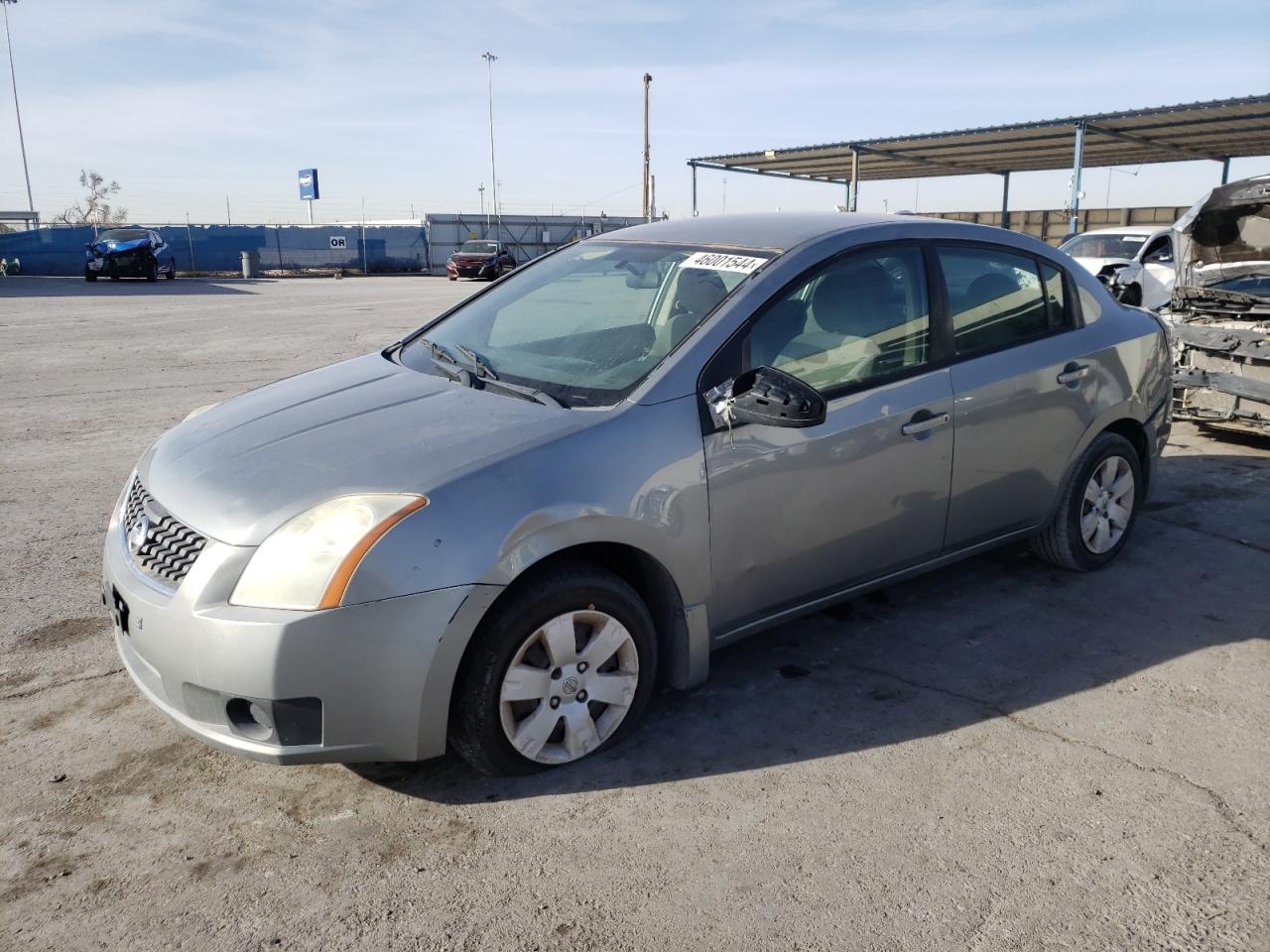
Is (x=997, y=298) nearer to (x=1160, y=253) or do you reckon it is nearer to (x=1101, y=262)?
(x=1160, y=253)

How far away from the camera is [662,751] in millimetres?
3193

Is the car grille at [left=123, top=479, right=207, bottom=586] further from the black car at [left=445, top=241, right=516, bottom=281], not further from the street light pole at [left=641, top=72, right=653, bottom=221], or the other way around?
the street light pole at [left=641, top=72, right=653, bottom=221]

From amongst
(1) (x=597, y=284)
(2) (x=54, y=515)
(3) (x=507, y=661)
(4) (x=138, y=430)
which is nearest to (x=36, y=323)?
(4) (x=138, y=430)

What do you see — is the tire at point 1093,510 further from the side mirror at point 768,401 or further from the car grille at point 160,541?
the car grille at point 160,541

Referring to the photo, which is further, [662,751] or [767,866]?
[662,751]

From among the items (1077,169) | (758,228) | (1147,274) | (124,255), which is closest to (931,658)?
(758,228)

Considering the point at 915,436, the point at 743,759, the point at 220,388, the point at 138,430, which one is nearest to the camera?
the point at 743,759

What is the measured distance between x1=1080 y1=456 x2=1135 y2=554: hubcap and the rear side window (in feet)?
2.58

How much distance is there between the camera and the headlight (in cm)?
259

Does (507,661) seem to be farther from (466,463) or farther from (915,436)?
(915,436)

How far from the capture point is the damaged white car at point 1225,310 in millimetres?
6953

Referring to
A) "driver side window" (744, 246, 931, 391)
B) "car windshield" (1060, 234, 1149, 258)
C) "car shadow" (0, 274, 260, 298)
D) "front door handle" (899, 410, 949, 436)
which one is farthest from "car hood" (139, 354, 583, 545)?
"car shadow" (0, 274, 260, 298)

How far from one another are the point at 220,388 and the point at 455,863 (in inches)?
330

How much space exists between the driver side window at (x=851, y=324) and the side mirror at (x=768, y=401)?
0.18m
